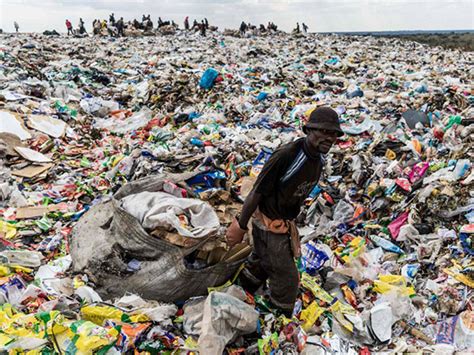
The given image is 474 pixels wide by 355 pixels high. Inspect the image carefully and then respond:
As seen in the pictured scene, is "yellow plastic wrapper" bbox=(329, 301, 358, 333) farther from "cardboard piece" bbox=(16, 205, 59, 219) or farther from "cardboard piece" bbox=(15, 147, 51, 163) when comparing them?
"cardboard piece" bbox=(15, 147, 51, 163)

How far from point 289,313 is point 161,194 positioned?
1.30 meters

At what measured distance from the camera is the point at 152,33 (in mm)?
22656

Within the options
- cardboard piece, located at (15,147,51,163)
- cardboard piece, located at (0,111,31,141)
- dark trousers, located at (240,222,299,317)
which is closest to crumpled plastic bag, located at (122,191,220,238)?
dark trousers, located at (240,222,299,317)

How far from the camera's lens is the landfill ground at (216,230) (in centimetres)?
240

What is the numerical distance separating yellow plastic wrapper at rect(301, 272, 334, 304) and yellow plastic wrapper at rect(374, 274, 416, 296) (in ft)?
1.35

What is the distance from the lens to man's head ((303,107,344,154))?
2.06 m

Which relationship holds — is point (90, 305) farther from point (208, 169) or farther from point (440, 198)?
point (440, 198)

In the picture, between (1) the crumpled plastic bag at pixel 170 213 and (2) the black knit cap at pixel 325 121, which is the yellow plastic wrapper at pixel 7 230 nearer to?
(1) the crumpled plastic bag at pixel 170 213

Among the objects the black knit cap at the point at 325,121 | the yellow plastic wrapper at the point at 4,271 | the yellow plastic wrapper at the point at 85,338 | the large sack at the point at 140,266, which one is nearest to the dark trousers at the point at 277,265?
the large sack at the point at 140,266

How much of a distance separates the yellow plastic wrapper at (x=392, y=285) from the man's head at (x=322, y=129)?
1.45 metres

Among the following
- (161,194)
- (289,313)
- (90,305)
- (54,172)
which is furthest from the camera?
(54,172)

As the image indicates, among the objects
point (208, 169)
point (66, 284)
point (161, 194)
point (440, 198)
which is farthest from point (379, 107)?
point (66, 284)

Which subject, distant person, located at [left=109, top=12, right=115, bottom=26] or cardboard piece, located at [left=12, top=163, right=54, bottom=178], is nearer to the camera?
cardboard piece, located at [left=12, top=163, right=54, bottom=178]

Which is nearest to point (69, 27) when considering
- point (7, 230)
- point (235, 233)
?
→ point (7, 230)
